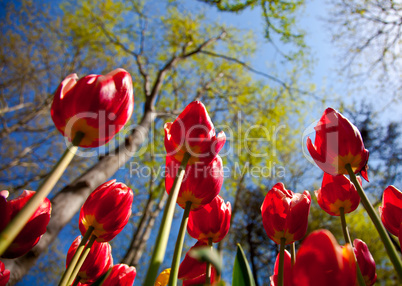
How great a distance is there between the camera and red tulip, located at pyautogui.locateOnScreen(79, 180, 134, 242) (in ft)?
1.11

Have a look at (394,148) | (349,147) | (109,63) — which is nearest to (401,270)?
(349,147)

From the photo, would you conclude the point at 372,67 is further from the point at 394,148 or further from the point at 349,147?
the point at 349,147

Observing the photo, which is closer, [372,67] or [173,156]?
[173,156]

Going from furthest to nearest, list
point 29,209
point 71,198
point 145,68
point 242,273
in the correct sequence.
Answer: point 145,68, point 71,198, point 242,273, point 29,209

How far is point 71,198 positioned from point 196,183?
4.45 ft

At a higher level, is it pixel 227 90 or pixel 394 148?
pixel 227 90

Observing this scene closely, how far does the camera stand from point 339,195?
0.39 m

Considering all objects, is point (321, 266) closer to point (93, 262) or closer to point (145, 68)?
point (93, 262)

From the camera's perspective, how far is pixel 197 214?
383 mm

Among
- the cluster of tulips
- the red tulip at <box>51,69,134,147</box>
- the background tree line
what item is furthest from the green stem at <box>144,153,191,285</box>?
the background tree line

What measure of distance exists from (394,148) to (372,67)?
4.76 ft

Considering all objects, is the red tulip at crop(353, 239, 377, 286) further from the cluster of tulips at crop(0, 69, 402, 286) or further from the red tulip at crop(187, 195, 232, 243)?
the red tulip at crop(187, 195, 232, 243)

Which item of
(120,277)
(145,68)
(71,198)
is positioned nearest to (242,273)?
(120,277)

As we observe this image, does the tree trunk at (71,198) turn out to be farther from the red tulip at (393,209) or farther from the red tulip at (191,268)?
the red tulip at (393,209)
